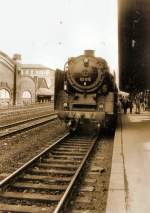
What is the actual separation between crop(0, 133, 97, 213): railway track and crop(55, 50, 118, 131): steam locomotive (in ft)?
12.1

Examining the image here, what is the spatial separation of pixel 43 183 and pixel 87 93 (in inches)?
299

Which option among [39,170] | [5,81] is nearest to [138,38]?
[39,170]

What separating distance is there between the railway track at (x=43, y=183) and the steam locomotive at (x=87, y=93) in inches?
146

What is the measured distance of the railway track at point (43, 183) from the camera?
5.81 m

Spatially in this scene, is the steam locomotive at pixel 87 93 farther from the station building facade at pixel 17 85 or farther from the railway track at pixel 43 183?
the station building facade at pixel 17 85

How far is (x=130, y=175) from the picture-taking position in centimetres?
698

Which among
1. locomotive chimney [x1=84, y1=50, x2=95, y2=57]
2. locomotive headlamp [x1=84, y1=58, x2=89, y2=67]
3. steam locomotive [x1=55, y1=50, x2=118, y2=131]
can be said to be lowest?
steam locomotive [x1=55, y1=50, x2=118, y2=131]

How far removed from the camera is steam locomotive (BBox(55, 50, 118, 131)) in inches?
553

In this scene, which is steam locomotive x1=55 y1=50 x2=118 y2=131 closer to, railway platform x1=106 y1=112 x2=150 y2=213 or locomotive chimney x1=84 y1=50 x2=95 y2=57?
locomotive chimney x1=84 y1=50 x2=95 y2=57

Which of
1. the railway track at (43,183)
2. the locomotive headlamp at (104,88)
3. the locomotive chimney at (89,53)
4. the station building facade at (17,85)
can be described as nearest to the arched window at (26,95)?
the station building facade at (17,85)

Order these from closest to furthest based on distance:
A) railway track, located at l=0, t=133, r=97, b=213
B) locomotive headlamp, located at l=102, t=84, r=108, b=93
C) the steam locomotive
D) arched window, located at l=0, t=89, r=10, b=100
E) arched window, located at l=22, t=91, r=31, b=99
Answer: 1. railway track, located at l=0, t=133, r=97, b=213
2. the steam locomotive
3. locomotive headlamp, located at l=102, t=84, r=108, b=93
4. arched window, located at l=0, t=89, r=10, b=100
5. arched window, located at l=22, t=91, r=31, b=99

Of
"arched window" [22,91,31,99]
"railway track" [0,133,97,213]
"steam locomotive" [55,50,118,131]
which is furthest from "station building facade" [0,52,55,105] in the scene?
"railway track" [0,133,97,213]

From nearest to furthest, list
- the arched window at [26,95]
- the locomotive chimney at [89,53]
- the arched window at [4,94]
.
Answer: the locomotive chimney at [89,53]
the arched window at [4,94]
the arched window at [26,95]

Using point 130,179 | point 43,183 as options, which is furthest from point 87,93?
point 130,179
